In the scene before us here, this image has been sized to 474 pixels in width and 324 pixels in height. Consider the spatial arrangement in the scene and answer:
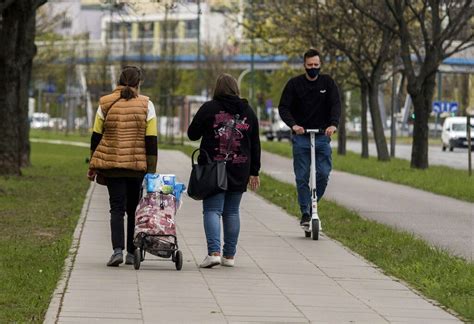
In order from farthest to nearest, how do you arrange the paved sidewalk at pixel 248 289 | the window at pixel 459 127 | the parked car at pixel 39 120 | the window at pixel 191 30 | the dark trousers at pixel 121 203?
the window at pixel 191 30 < the parked car at pixel 39 120 < the window at pixel 459 127 < the dark trousers at pixel 121 203 < the paved sidewalk at pixel 248 289

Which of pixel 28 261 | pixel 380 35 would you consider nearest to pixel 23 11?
pixel 28 261

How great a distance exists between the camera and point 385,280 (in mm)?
11375

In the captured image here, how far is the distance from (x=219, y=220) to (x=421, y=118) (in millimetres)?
24271

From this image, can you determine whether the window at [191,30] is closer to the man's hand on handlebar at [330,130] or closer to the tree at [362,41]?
the tree at [362,41]

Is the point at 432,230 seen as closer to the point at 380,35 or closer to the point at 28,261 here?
the point at 28,261

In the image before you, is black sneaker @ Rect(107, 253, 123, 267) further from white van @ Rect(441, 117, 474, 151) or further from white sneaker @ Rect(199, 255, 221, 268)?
white van @ Rect(441, 117, 474, 151)

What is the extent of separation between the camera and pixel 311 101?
1483 centimetres

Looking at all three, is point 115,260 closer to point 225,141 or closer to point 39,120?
point 225,141

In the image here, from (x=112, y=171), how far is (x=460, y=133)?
187 feet

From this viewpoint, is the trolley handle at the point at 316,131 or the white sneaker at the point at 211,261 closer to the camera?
the white sneaker at the point at 211,261

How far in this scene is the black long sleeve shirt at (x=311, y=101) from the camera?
14797mm

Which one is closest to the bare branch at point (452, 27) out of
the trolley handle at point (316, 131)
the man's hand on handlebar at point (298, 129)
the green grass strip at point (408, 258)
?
the green grass strip at point (408, 258)

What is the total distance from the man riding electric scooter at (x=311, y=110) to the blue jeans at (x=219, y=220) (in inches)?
104

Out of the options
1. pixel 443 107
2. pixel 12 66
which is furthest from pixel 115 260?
pixel 443 107
